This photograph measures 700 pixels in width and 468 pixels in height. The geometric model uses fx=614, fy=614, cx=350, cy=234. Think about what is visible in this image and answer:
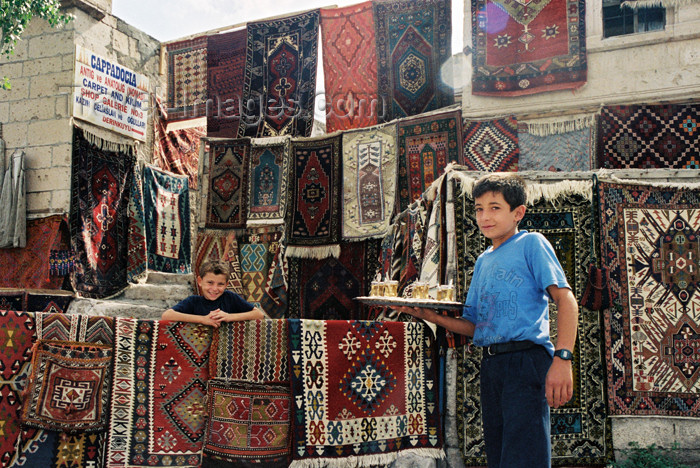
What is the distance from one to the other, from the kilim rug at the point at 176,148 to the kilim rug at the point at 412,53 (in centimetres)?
402

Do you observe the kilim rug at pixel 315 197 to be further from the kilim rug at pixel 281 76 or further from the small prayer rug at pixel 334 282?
the kilim rug at pixel 281 76

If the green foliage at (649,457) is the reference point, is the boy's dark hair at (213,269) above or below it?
above

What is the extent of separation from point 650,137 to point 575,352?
147 inches

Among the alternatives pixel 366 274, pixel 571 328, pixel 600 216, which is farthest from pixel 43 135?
pixel 571 328

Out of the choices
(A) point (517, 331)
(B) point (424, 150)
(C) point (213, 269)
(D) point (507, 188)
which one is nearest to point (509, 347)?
(A) point (517, 331)

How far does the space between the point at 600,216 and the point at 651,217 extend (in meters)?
0.44

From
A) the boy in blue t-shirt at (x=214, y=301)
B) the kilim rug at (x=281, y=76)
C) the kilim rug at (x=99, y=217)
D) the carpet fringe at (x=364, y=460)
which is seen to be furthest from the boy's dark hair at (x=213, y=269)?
the kilim rug at (x=281, y=76)

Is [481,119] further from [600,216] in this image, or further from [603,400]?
[603,400]

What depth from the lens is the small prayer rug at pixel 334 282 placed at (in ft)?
29.4

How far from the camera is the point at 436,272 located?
479 cm

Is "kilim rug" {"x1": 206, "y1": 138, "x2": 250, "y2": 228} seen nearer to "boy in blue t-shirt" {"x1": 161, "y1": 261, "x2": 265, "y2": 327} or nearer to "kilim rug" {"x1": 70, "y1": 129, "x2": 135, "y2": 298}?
"kilim rug" {"x1": 70, "y1": 129, "x2": 135, "y2": 298}

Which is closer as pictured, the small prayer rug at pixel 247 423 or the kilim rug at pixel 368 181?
the small prayer rug at pixel 247 423

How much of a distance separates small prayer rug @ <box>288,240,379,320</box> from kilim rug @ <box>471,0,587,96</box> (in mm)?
2882

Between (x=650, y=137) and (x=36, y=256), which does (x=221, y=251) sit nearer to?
(x=36, y=256)
